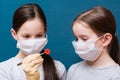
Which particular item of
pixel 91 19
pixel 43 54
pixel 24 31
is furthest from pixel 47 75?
pixel 91 19

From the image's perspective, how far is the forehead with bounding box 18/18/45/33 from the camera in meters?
1.18

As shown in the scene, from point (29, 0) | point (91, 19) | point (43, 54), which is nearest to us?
point (91, 19)

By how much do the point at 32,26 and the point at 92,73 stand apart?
1.14 feet

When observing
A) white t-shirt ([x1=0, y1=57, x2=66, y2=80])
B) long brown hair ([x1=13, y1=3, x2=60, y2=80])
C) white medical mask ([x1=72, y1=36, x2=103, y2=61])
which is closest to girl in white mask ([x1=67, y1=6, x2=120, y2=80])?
white medical mask ([x1=72, y1=36, x2=103, y2=61])

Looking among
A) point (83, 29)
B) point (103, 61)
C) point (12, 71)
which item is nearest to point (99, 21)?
point (83, 29)

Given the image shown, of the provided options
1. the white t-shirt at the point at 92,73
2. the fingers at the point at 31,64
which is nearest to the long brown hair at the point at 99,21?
the white t-shirt at the point at 92,73

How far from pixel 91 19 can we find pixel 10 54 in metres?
0.54

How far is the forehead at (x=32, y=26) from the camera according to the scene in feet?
3.88

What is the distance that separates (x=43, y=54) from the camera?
1.32 metres

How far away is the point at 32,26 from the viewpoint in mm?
1185

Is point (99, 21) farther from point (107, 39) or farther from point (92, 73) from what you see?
point (92, 73)

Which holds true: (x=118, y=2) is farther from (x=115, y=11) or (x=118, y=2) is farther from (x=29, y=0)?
(x=29, y=0)

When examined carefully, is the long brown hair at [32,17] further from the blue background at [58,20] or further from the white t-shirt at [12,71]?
the blue background at [58,20]

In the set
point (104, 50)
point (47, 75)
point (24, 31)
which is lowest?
point (47, 75)
